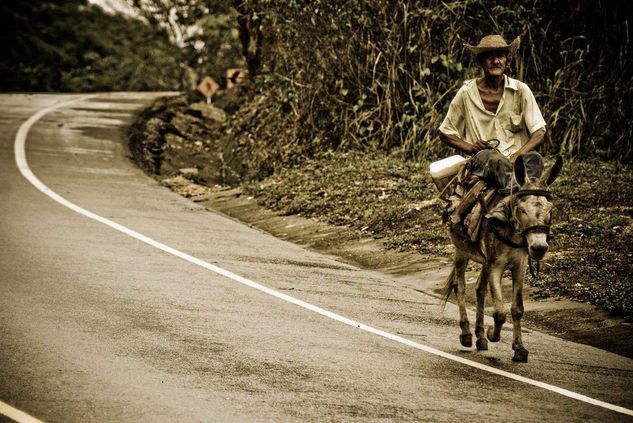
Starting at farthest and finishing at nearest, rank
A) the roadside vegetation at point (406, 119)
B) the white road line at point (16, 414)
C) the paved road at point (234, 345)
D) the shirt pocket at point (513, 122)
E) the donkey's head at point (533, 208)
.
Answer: the roadside vegetation at point (406, 119)
the shirt pocket at point (513, 122)
the donkey's head at point (533, 208)
the paved road at point (234, 345)
the white road line at point (16, 414)

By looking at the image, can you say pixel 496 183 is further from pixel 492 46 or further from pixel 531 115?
pixel 492 46

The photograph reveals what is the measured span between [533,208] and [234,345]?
8.88 feet

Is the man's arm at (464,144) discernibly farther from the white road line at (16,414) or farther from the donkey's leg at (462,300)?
the white road line at (16,414)

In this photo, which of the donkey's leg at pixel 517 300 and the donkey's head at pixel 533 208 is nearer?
the donkey's head at pixel 533 208

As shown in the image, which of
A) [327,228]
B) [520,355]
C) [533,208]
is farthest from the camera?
[327,228]

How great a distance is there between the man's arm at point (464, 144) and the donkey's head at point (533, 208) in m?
0.52

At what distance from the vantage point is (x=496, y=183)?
7301mm

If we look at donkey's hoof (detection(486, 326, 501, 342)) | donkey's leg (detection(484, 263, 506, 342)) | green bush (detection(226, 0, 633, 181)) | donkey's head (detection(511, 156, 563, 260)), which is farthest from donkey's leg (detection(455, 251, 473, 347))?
green bush (detection(226, 0, 633, 181))

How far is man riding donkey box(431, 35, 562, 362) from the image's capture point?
23.0ft

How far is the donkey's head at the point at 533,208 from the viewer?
6.78 meters

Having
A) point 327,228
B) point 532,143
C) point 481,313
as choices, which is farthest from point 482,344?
point 327,228

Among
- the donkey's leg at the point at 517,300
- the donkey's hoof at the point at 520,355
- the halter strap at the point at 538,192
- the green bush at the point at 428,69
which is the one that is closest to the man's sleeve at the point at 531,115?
the halter strap at the point at 538,192

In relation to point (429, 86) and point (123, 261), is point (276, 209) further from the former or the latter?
point (123, 261)

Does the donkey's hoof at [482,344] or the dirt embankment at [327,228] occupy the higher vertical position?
the donkey's hoof at [482,344]
